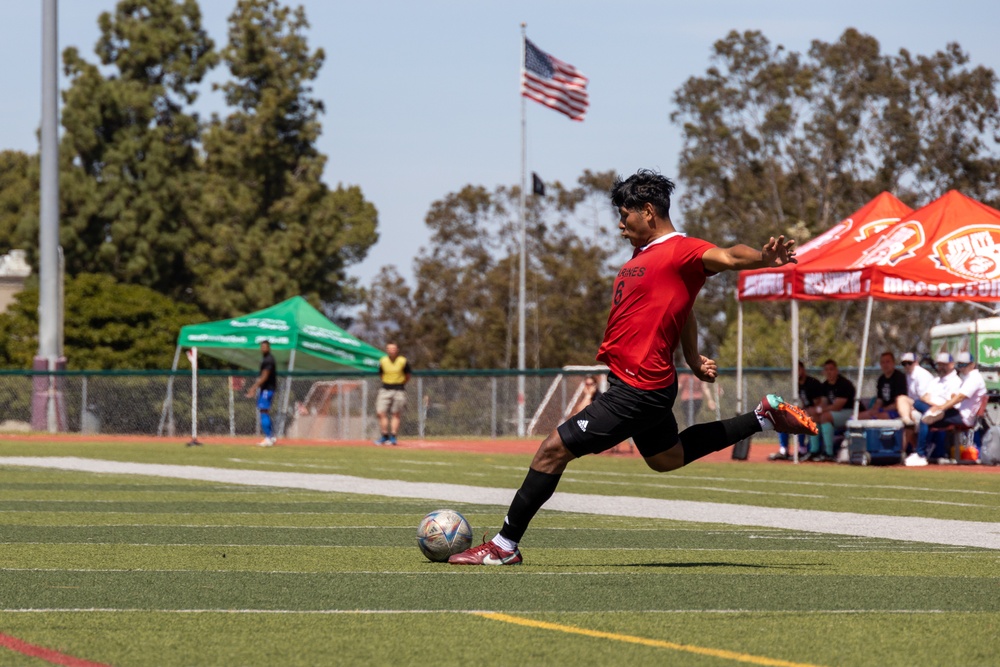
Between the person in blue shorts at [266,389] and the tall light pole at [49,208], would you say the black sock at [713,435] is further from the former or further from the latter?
the tall light pole at [49,208]

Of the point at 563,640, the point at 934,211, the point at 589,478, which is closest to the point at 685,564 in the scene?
the point at 563,640

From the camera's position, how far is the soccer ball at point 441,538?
28.4 feet

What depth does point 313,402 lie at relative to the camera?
3559 cm

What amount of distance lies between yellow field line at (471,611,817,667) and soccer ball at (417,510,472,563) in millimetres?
1972

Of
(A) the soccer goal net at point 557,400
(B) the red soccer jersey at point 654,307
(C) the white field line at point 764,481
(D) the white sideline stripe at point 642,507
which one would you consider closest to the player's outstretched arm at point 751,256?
(B) the red soccer jersey at point 654,307

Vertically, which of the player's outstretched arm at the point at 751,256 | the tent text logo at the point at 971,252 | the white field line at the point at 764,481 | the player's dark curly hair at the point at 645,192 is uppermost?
the tent text logo at the point at 971,252

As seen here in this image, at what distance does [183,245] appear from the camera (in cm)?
5397

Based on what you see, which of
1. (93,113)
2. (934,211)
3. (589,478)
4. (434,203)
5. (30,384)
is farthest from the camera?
(434,203)

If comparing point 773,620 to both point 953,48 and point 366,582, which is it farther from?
point 953,48

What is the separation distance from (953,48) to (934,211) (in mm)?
33137

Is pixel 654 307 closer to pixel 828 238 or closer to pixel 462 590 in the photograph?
pixel 462 590

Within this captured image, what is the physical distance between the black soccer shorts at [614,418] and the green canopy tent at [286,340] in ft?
96.4

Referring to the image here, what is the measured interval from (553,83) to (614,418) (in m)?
36.1

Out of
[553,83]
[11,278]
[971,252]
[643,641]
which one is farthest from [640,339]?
[11,278]
